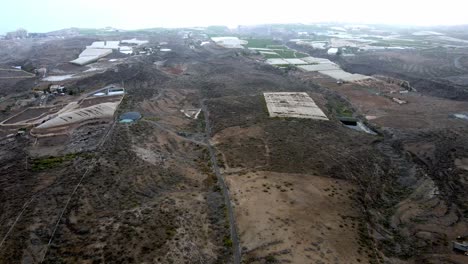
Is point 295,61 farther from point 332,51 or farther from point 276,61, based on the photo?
point 332,51

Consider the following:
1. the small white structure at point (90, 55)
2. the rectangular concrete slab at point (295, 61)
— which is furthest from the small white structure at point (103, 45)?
the rectangular concrete slab at point (295, 61)

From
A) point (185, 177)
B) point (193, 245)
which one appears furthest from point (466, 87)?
point (193, 245)

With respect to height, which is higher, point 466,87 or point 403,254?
point 466,87

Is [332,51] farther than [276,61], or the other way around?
[332,51]

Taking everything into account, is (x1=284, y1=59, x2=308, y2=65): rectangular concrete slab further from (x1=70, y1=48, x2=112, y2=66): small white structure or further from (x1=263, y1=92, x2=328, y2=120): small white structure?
(x1=70, y1=48, x2=112, y2=66): small white structure

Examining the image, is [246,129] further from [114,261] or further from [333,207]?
[114,261]

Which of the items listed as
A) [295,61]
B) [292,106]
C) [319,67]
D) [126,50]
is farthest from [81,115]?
[126,50]

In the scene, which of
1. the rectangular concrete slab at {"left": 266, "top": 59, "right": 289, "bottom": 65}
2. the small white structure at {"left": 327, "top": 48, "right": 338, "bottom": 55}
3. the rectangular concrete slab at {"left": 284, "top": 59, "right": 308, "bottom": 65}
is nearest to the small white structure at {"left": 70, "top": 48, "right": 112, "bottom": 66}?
the rectangular concrete slab at {"left": 266, "top": 59, "right": 289, "bottom": 65}

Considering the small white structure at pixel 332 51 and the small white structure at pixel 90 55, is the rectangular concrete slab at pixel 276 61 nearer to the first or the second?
the small white structure at pixel 332 51
